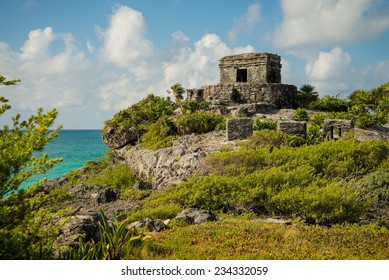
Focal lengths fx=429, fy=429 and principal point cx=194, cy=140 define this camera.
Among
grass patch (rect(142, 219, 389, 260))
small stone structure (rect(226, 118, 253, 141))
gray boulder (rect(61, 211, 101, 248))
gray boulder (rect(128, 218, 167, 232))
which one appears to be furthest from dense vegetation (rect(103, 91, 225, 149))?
gray boulder (rect(61, 211, 101, 248))

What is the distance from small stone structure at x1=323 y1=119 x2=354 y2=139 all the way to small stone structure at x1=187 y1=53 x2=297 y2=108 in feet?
21.8

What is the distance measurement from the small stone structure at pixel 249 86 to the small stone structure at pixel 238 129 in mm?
7245

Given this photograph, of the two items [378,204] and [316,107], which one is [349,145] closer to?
[378,204]

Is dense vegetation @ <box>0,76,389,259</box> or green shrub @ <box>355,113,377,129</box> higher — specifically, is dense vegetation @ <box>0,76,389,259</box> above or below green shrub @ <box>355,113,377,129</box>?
below

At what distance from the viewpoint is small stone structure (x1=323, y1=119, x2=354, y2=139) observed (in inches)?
770

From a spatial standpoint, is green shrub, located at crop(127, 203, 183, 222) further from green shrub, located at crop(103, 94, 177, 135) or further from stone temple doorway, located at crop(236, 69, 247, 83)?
stone temple doorway, located at crop(236, 69, 247, 83)

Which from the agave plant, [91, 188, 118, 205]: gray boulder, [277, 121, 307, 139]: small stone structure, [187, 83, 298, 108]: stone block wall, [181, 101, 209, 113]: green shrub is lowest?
[91, 188, 118, 205]: gray boulder

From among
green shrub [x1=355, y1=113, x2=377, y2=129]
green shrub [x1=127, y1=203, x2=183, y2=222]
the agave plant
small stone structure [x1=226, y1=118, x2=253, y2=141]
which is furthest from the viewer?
green shrub [x1=355, y1=113, x2=377, y2=129]

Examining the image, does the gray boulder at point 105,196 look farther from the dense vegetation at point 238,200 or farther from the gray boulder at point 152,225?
the gray boulder at point 152,225

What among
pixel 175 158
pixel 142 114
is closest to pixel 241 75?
pixel 142 114

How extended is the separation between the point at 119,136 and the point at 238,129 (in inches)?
318

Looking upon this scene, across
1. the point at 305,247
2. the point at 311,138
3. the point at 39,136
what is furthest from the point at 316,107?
the point at 39,136

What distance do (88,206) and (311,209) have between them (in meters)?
8.26

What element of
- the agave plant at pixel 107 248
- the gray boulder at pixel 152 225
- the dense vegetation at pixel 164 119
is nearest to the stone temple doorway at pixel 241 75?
the dense vegetation at pixel 164 119
